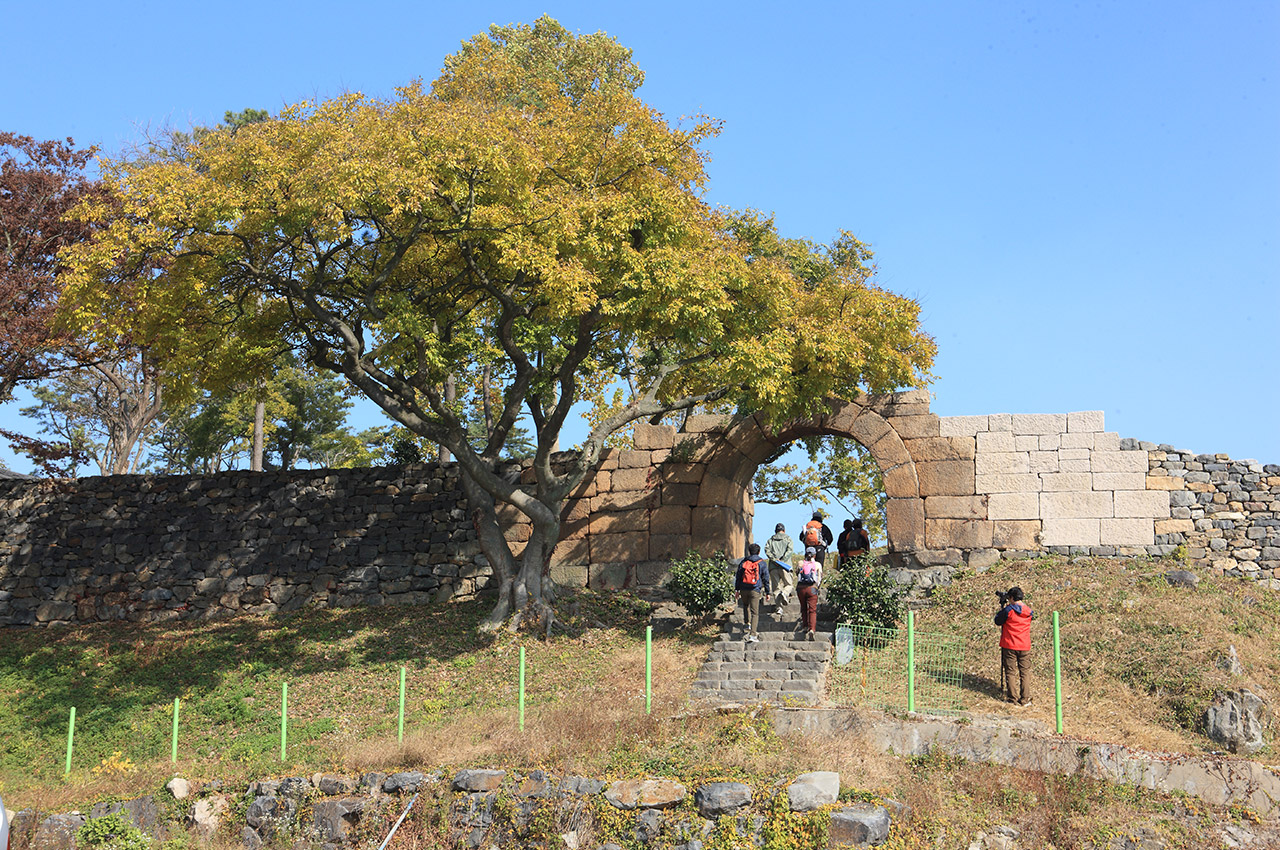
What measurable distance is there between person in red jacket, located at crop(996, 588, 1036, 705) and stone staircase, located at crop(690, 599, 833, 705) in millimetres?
2233

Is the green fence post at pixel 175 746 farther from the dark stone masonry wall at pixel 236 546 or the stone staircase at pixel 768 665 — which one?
the stone staircase at pixel 768 665

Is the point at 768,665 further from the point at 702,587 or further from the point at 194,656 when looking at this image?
the point at 194,656

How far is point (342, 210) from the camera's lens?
55.2 feet

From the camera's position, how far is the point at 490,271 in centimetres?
1853

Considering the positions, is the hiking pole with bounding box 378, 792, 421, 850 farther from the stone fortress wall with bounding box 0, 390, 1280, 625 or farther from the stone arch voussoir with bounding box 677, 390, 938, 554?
the stone arch voussoir with bounding box 677, 390, 938, 554

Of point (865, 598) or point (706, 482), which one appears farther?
point (706, 482)

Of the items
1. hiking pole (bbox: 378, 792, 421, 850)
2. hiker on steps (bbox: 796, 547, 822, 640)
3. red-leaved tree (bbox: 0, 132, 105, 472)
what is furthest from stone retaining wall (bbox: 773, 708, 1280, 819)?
red-leaved tree (bbox: 0, 132, 105, 472)

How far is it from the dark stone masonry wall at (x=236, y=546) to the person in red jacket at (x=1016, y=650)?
394 inches

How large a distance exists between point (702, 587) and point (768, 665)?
8.41ft

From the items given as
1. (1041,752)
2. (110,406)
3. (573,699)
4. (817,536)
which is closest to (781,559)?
(817,536)

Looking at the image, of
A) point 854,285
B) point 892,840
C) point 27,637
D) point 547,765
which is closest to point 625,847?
point 547,765

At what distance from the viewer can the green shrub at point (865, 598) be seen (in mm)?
17125

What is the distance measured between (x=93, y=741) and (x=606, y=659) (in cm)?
707

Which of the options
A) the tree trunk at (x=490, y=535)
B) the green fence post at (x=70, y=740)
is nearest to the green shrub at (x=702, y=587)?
the tree trunk at (x=490, y=535)
